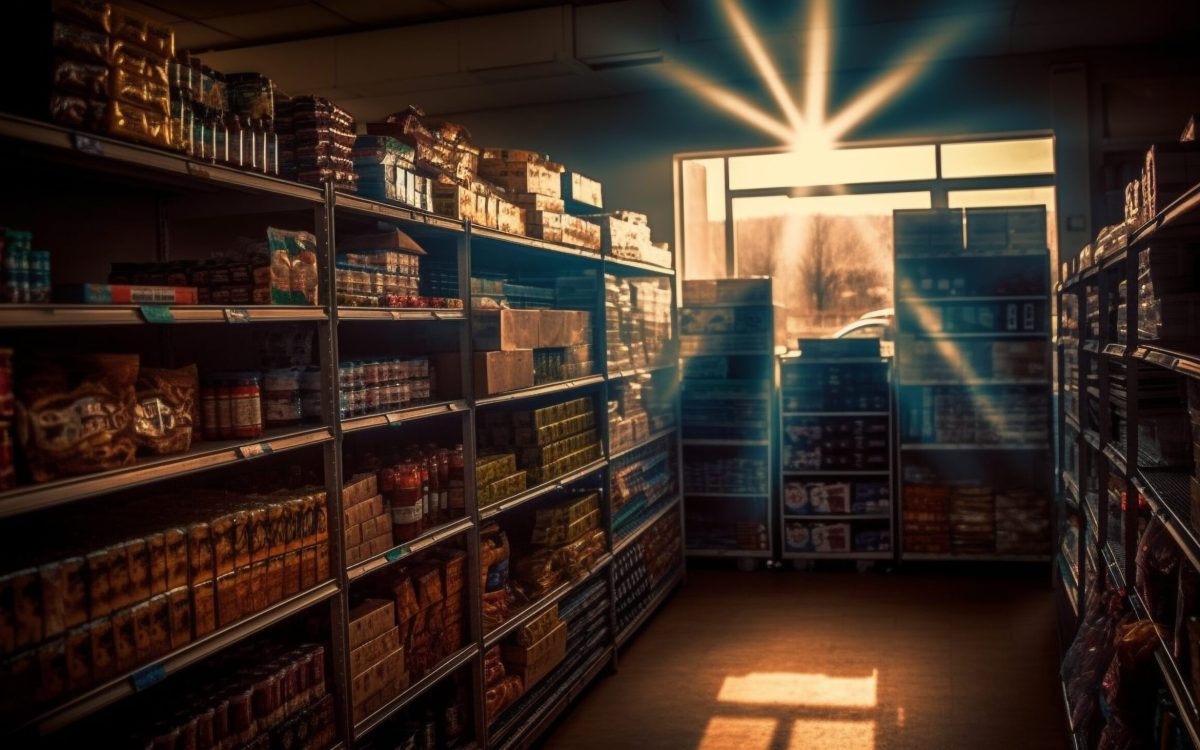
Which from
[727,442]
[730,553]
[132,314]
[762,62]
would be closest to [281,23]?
[762,62]

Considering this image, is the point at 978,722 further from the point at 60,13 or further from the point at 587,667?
the point at 60,13

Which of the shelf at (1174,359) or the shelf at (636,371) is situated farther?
the shelf at (636,371)

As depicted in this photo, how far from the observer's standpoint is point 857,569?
7.53m

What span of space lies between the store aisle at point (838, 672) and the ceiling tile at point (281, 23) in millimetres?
4480

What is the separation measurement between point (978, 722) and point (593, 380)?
2.46 m

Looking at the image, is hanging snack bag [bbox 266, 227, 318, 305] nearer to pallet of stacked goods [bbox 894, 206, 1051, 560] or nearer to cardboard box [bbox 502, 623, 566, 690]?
cardboard box [bbox 502, 623, 566, 690]

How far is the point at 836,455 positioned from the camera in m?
7.59

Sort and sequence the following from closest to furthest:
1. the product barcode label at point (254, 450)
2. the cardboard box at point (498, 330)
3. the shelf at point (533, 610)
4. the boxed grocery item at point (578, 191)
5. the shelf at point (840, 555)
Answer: the product barcode label at point (254, 450) < the cardboard box at point (498, 330) < the shelf at point (533, 610) < the boxed grocery item at point (578, 191) < the shelf at point (840, 555)

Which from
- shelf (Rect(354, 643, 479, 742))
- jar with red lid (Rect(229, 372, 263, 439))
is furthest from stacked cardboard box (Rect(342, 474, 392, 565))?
shelf (Rect(354, 643, 479, 742))

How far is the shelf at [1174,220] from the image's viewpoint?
2.35 meters

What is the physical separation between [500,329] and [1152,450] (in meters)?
2.51

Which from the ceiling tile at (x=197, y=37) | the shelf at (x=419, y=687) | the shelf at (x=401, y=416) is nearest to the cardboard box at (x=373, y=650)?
the shelf at (x=419, y=687)

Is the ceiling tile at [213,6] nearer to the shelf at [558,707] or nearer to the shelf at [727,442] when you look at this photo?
the shelf at [727,442]

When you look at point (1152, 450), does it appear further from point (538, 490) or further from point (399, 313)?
point (399, 313)
